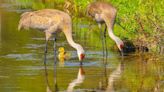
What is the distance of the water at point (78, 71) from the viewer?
13.0 meters

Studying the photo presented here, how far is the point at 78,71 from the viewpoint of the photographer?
14.7 metres

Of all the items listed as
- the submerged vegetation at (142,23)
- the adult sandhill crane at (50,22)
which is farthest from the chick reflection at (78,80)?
the submerged vegetation at (142,23)

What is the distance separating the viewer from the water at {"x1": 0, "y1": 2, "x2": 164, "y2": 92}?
1297cm

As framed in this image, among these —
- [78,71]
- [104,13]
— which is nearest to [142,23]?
[104,13]

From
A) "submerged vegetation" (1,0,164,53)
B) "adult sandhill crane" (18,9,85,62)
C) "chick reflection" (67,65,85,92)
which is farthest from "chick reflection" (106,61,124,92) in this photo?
"adult sandhill crane" (18,9,85,62)

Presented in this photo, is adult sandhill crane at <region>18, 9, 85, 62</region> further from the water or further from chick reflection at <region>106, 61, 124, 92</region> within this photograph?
chick reflection at <region>106, 61, 124, 92</region>

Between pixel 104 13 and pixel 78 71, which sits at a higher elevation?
pixel 104 13

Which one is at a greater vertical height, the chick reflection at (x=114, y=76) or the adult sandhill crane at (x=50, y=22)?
the adult sandhill crane at (x=50, y=22)

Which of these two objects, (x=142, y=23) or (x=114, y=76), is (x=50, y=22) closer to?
(x=142, y=23)

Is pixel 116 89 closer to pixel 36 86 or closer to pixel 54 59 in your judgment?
pixel 36 86

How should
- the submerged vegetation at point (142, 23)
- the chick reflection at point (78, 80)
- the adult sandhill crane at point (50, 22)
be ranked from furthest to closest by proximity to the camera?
the submerged vegetation at point (142, 23) → the adult sandhill crane at point (50, 22) → the chick reflection at point (78, 80)

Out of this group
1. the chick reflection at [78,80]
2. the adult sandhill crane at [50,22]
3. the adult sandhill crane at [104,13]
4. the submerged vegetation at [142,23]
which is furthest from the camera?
the adult sandhill crane at [104,13]

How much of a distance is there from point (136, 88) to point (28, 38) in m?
8.32

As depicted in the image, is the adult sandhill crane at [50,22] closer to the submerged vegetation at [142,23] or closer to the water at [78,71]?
the water at [78,71]
